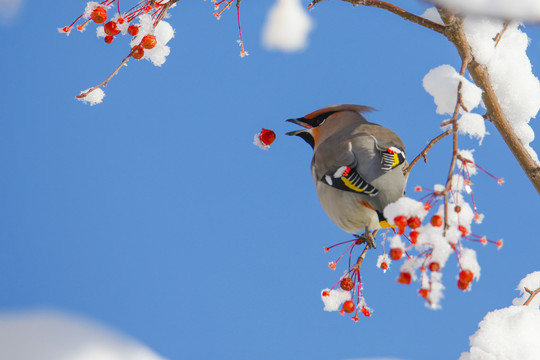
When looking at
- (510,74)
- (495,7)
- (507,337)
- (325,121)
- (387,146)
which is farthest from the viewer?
(325,121)

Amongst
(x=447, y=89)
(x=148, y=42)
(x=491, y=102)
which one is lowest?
(x=447, y=89)

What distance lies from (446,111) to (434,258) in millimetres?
513

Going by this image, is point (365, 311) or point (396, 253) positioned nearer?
point (396, 253)

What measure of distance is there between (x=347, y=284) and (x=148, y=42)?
1.06m

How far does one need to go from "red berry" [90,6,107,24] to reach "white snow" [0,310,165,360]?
98cm

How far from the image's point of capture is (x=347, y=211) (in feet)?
8.21

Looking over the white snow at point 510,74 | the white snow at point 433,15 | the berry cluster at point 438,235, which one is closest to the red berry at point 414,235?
the berry cluster at point 438,235

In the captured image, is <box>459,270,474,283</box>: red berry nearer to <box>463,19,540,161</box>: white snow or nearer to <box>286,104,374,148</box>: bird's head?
<box>463,19,540,161</box>: white snow

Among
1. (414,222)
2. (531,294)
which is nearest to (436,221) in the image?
(414,222)

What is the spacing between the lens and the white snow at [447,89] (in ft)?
5.29

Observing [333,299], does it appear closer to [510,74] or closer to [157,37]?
[510,74]

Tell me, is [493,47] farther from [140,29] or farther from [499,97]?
[140,29]

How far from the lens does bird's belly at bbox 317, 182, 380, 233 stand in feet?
8.04

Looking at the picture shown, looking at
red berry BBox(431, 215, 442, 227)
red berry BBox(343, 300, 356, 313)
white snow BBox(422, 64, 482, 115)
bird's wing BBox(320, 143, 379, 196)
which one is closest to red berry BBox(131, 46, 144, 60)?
bird's wing BBox(320, 143, 379, 196)
